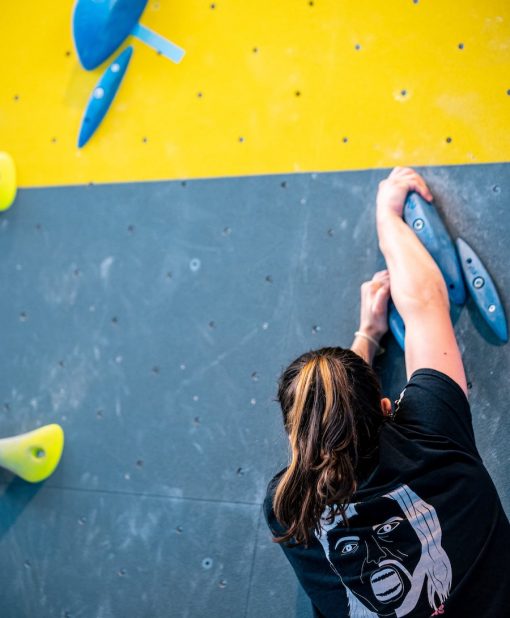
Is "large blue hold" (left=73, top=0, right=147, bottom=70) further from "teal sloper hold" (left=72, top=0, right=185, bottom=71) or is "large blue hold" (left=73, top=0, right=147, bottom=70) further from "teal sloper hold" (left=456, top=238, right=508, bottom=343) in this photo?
"teal sloper hold" (left=456, top=238, right=508, bottom=343)

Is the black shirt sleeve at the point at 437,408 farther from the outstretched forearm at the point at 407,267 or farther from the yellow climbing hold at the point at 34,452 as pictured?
the yellow climbing hold at the point at 34,452

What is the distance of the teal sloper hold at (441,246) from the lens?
1.40m

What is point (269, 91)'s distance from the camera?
5.29 ft

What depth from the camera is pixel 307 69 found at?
158 cm

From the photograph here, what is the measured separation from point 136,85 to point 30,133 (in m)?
0.29

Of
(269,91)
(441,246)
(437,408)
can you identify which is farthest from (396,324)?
(269,91)

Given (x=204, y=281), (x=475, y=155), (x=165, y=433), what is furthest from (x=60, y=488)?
(x=475, y=155)

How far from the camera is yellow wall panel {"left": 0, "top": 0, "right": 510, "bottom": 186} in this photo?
1459 mm

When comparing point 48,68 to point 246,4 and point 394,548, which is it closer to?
point 246,4

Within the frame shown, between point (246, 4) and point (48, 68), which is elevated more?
point (246, 4)

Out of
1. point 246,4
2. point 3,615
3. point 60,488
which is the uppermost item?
point 246,4

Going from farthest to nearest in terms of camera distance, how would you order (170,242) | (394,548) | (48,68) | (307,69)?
1. (48,68)
2. (170,242)
3. (307,69)
4. (394,548)

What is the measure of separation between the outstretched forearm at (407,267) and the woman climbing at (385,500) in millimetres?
202

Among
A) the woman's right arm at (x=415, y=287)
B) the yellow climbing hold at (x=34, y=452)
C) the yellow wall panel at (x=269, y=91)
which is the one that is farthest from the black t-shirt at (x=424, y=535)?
the yellow climbing hold at (x=34, y=452)
